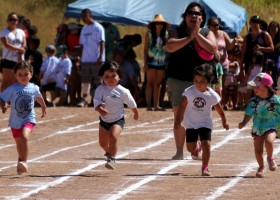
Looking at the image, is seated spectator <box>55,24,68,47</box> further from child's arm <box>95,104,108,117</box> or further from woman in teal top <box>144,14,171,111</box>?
child's arm <box>95,104,108,117</box>

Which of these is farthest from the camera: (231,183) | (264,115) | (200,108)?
(200,108)

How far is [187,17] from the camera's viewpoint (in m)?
13.6

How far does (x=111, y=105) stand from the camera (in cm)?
1305

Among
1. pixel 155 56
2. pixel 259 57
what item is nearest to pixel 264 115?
pixel 259 57

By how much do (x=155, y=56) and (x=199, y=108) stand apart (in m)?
9.32

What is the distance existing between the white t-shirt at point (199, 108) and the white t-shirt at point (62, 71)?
10.7 meters

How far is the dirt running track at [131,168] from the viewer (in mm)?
10961

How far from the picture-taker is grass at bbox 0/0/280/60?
33906 mm

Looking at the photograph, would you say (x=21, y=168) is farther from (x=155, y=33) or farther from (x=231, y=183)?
(x=155, y=33)

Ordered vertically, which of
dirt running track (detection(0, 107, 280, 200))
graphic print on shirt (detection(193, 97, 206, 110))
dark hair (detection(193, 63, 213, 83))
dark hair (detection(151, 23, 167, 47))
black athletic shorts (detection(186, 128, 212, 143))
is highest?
dark hair (detection(193, 63, 213, 83))

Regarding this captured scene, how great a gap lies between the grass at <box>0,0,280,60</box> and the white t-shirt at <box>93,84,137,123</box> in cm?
2055

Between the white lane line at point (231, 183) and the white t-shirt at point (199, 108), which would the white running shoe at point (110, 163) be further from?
the white lane line at point (231, 183)

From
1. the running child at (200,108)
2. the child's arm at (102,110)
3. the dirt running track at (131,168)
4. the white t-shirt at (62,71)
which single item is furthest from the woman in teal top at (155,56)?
the running child at (200,108)

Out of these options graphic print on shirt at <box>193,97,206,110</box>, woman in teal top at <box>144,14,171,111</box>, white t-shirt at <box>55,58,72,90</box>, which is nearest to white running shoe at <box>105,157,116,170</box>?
graphic print on shirt at <box>193,97,206,110</box>
